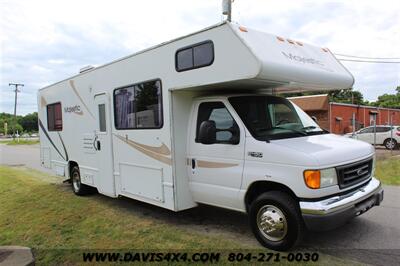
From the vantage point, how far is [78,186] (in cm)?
875

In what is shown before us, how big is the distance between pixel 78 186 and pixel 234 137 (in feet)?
17.2

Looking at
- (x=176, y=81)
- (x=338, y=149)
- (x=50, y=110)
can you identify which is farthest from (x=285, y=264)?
(x=50, y=110)

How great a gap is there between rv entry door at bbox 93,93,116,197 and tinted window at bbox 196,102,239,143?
2462 millimetres

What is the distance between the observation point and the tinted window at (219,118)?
17.0 feet

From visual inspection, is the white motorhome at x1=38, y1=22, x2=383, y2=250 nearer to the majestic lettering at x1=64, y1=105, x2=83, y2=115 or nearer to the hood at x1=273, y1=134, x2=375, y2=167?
the hood at x1=273, y1=134, x2=375, y2=167

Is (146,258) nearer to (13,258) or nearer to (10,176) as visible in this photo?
(13,258)

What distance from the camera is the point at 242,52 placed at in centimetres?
454

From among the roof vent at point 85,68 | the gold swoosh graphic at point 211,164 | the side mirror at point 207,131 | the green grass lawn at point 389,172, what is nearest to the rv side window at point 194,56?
the side mirror at point 207,131

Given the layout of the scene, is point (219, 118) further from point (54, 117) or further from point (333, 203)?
point (54, 117)

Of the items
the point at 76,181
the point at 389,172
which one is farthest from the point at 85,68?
the point at 389,172

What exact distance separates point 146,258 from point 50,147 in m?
6.75

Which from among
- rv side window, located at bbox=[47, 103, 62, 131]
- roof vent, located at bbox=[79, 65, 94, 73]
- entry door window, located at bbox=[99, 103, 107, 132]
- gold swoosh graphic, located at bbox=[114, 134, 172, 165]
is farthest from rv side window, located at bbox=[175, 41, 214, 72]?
rv side window, located at bbox=[47, 103, 62, 131]

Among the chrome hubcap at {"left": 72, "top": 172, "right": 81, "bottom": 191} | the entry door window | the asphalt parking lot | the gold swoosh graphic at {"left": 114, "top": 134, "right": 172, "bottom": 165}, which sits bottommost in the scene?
the asphalt parking lot

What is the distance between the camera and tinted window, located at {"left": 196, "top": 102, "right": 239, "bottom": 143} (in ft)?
17.0
